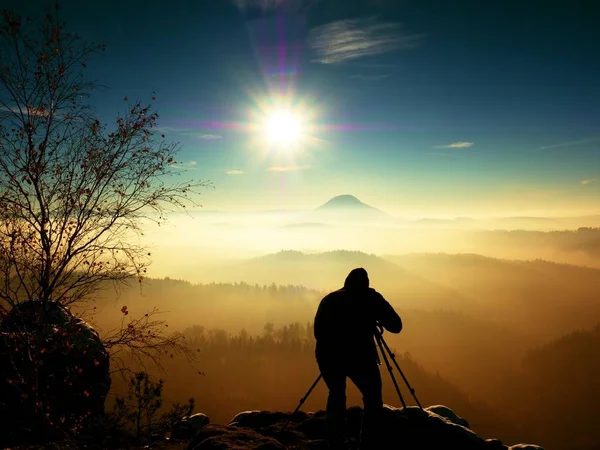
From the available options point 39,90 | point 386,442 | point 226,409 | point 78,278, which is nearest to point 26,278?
point 78,278

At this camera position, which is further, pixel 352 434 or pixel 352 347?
pixel 352 434

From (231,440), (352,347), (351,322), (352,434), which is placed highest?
(351,322)

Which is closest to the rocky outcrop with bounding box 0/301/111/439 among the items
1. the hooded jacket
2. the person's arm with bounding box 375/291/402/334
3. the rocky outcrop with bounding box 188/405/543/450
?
the rocky outcrop with bounding box 188/405/543/450

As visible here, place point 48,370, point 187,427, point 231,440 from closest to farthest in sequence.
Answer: point 231,440, point 48,370, point 187,427

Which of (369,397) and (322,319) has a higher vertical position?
(322,319)

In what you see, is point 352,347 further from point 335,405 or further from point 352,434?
point 352,434

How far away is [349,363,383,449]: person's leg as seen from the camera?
7207mm

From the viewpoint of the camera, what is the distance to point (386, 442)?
8281 millimetres

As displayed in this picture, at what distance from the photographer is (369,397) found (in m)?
7.21

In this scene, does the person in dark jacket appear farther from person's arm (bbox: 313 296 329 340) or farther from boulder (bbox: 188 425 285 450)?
boulder (bbox: 188 425 285 450)

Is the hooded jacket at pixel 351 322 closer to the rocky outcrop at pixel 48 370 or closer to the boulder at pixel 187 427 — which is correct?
the rocky outcrop at pixel 48 370

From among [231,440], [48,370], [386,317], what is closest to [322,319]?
[386,317]

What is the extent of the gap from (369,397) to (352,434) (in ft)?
10.3

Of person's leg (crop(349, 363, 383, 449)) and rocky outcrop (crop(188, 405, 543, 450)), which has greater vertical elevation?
person's leg (crop(349, 363, 383, 449))
